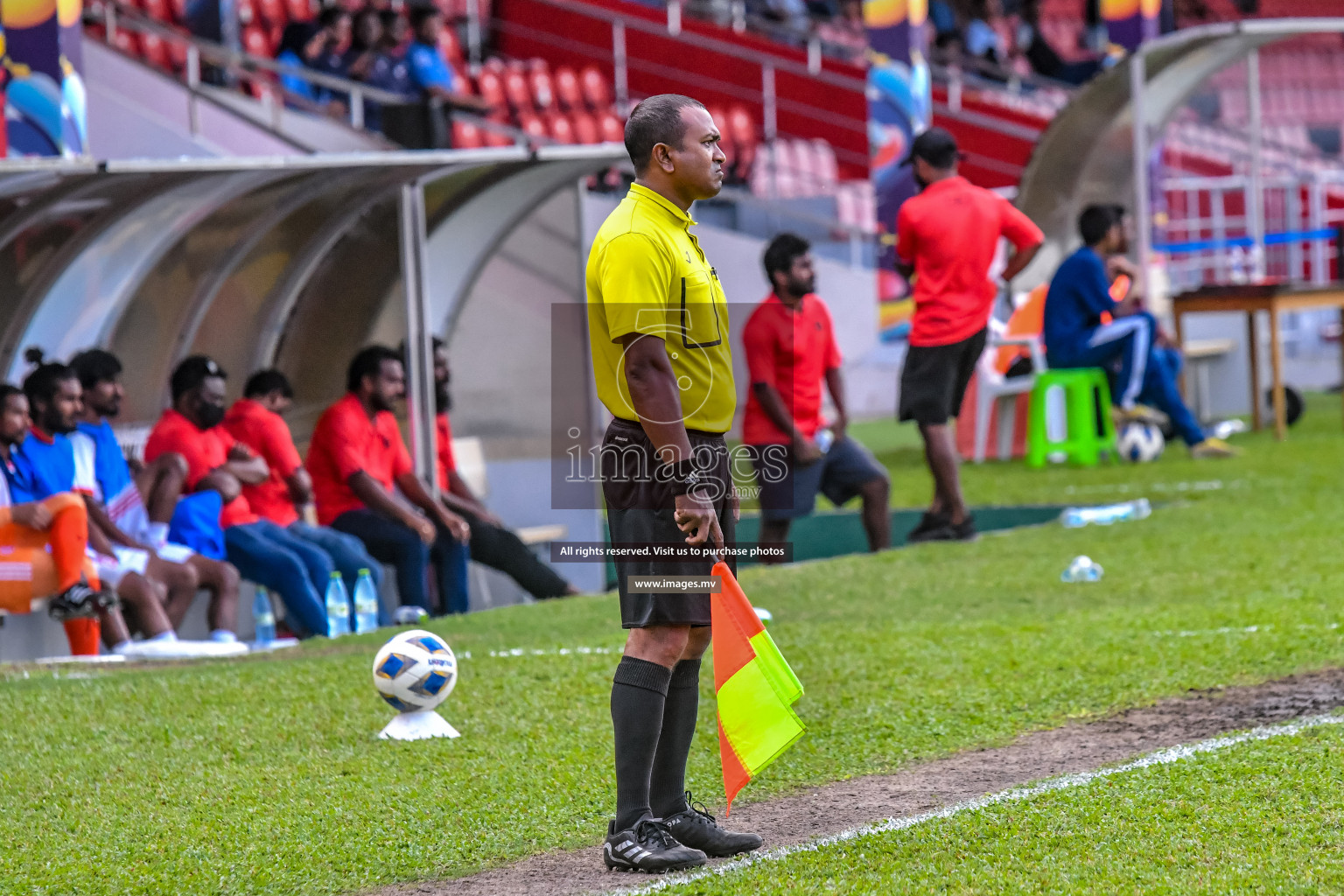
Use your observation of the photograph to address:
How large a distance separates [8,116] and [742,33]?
54.0 ft

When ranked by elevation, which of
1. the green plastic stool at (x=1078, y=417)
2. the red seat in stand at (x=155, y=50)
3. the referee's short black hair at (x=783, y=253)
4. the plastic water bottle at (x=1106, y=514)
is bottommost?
the plastic water bottle at (x=1106, y=514)

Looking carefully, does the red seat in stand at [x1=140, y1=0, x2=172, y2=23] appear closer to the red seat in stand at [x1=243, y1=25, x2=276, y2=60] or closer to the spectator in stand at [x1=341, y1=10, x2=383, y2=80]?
the red seat in stand at [x1=243, y1=25, x2=276, y2=60]

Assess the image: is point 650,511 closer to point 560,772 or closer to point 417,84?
point 560,772

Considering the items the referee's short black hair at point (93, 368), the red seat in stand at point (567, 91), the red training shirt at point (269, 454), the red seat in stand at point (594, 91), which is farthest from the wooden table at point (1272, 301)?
the red seat in stand at point (594, 91)

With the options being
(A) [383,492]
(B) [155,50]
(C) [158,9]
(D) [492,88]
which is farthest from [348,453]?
(D) [492,88]

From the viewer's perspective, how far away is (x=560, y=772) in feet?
17.1

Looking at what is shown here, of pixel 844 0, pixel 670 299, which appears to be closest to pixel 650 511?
pixel 670 299

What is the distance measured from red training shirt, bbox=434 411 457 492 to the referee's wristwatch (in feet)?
22.4

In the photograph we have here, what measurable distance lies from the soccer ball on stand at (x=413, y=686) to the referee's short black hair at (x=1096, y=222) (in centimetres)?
884

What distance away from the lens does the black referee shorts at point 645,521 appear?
412cm

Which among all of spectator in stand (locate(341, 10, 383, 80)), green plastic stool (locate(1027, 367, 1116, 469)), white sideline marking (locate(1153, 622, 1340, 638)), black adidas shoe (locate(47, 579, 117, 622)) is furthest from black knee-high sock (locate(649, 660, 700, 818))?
spectator in stand (locate(341, 10, 383, 80))

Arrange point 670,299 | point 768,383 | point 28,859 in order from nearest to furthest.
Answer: point 670,299
point 28,859
point 768,383

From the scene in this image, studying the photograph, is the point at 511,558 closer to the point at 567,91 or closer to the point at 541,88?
the point at 541,88

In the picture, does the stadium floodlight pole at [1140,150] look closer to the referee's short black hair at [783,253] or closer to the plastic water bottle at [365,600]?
the referee's short black hair at [783,253]
